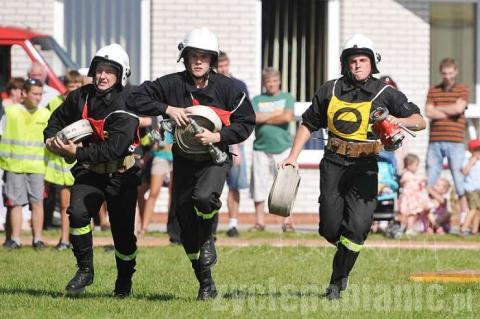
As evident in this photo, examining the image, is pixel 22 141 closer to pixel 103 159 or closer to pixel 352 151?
pixel 103 159

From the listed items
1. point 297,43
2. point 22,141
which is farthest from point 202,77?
point 297,43

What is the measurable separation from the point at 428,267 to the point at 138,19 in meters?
8.10

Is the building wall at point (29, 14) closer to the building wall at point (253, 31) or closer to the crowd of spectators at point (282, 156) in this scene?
the building wall at point (253, 31)

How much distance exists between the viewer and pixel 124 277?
10.2m

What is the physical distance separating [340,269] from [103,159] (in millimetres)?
1988

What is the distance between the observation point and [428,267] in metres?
12.7

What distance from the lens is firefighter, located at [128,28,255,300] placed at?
969cm

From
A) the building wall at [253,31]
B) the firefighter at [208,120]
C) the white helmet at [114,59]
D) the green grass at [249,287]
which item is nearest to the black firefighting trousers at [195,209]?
the firefighter at [208,120]

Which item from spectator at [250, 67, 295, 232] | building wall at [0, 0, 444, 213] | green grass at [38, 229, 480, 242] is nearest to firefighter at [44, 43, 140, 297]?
green grass at [38, 229, 480, 242]

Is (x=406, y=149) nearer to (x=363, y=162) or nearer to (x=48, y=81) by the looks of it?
(x=48, y=81)

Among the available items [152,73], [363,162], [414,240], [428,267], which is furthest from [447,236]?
[363,162]

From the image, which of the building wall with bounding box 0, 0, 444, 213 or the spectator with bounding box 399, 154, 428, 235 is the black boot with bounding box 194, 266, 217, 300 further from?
the building wall with bounding box 0, 0, 444, 213

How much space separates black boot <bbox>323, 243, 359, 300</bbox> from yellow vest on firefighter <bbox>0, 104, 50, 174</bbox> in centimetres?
540

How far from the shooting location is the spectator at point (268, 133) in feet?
53.5
